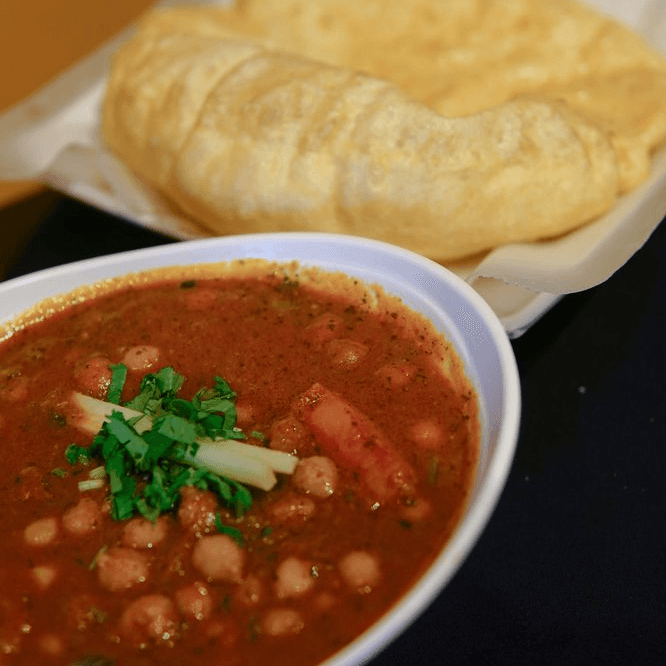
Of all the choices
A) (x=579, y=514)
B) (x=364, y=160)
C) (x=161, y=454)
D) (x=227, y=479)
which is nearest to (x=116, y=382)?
(x=161, y=454)

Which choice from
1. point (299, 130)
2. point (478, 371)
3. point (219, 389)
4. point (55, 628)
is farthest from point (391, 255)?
point (55, 628)

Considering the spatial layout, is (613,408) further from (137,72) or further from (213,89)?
(137,72)

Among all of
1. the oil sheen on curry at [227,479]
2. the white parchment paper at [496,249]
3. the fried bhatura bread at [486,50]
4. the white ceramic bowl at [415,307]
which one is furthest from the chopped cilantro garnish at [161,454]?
the fried bhatura bread at [486,50]

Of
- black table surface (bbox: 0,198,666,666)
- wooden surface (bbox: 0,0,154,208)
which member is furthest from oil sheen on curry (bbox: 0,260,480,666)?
wooden surface (bbox: 0,0,154,208)

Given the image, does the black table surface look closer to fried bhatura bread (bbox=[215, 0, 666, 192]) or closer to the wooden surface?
fried bhatura bread (bbox=[215, 0, 666, 192])

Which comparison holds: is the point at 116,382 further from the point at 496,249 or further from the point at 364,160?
the point at 496,249
